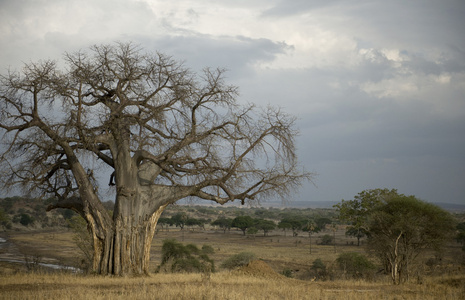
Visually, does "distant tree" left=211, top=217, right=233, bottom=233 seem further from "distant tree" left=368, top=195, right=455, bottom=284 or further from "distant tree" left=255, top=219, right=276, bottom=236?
"distant tree" left=368, top=195, right=455, bottom=284

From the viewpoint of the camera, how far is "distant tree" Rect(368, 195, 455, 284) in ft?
50.1

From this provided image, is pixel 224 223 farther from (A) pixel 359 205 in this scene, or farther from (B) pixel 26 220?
(A) pixel 359 205

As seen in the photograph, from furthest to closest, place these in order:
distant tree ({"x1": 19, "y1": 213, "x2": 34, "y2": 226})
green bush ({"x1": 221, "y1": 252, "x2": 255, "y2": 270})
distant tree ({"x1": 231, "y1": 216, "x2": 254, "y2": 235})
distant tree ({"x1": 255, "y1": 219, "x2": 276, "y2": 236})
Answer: distant tree ({"x1": 231, "y1": 216, "x2": 254, "y2": 235}) < distant tree ({"x1": 255, "y1": 219, "x2": 276, "y2": 236}) < distant tree ({"x1": 19, "y1": 213, "x2": 34, "y2": 226}) < green bush ({"x1": 221, "y1": 252, "x2": 255, "y2": 270})

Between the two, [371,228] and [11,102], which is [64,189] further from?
[371,228]

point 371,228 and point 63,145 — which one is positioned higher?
point 63,145

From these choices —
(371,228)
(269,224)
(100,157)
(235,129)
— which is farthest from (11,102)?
(269,224)

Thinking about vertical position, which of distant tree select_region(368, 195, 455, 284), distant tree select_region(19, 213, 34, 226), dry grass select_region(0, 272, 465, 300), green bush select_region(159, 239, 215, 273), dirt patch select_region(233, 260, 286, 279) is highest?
distant tree select_region(368, 195, 455, 284)

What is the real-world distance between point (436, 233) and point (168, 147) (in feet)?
36.3

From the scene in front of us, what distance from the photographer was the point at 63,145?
1219 cm

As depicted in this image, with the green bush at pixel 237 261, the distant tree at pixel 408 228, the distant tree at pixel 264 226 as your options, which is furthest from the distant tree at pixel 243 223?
the distant tree at pixel 408 228

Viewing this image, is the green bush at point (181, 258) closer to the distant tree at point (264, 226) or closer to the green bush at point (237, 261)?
the green bush at point (237, 261)

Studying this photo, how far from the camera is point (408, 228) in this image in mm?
15266

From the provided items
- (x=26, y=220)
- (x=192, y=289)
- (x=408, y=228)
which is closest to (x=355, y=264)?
(x=408, y=228)

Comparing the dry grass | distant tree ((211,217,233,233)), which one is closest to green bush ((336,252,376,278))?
the dry grass
